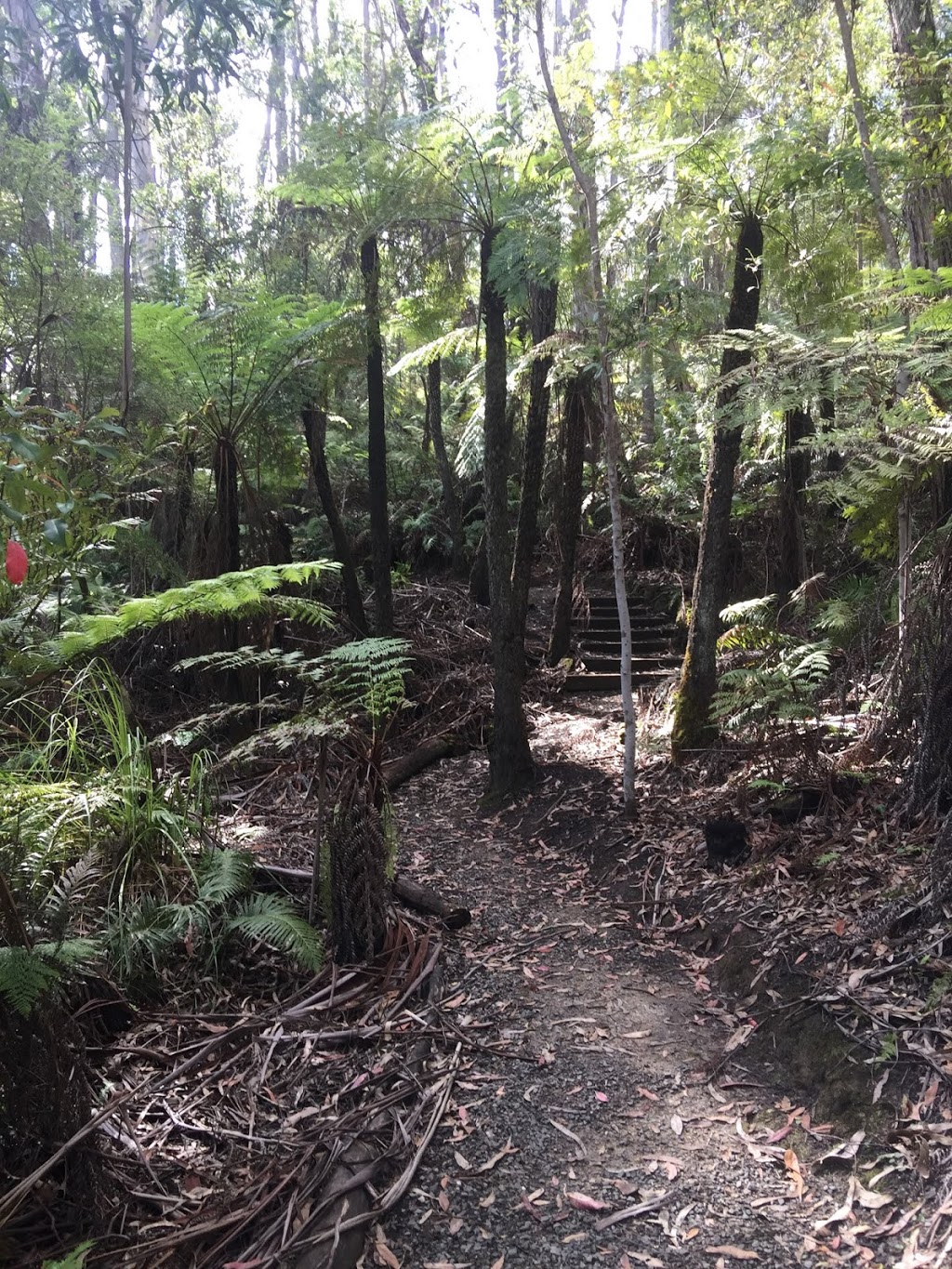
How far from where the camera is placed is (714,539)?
6.06 m

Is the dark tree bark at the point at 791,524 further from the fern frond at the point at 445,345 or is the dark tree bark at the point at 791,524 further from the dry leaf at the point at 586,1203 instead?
the dry leaf at the point at 586,1203

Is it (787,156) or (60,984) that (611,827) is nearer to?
(60,984)

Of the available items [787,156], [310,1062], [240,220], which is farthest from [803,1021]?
[240,220]

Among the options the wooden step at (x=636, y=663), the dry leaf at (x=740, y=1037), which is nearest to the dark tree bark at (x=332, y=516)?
the wooden step at (x=636, y=663)

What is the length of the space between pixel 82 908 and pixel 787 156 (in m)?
5.71

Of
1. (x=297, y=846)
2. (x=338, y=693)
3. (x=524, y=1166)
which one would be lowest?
(x=524, y=1166)

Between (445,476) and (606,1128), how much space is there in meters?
10.2

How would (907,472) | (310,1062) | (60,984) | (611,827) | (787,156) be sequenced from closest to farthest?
1. (60,984)
2. (310,1062)
3. (907,472)
4. (787,156)
5. (611,827)

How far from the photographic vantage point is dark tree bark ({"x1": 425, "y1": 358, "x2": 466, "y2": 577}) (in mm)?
12305

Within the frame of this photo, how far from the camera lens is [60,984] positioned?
2818 millimetres

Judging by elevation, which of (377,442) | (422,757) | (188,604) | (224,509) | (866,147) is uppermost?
(866,147)

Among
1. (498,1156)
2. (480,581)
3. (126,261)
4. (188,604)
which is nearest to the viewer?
(498,1156)

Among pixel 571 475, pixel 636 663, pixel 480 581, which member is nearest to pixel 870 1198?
pixel 636 663

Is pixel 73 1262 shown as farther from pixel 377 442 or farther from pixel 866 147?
pixel 377 442
